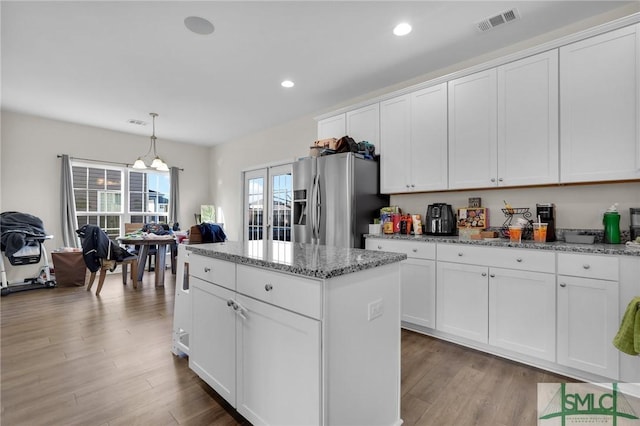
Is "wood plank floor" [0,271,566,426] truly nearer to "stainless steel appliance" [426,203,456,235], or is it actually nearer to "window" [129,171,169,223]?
"stainless steel appliance" [426,203,456,235]

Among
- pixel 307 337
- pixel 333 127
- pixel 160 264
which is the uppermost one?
pixel 333 127

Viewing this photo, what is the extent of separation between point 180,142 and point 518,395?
705cm

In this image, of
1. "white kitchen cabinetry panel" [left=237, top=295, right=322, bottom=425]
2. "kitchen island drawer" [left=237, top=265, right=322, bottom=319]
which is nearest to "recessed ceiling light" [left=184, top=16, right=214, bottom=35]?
"kitchen island drawer" [left=237, top=265, right=322, bottom=319]

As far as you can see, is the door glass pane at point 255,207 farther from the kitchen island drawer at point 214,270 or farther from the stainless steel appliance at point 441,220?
the kitchen island drawer at point 214,270

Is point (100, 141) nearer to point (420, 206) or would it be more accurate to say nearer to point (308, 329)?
point (420, 206)

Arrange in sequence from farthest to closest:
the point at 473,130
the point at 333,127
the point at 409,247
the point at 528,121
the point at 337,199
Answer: the point at 333,127 < the point at 337,199 < the point at 409,247 < the point at 473,130 < the point at 528,121

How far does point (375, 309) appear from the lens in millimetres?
1447

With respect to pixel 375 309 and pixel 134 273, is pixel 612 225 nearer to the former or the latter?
pixel 375 309

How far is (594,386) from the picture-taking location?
2.04 meters

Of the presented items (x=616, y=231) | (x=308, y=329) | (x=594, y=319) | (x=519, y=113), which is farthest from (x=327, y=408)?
(x=519, y=113)

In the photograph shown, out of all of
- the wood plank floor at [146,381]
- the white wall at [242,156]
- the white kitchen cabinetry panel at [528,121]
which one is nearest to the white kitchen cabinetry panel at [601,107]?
the white kitchen cabinetry panel at [528,121]

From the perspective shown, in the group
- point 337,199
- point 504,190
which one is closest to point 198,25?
point 337,199

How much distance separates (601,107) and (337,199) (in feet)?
7.70

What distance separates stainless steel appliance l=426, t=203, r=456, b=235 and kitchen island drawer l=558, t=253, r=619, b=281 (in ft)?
3.45
